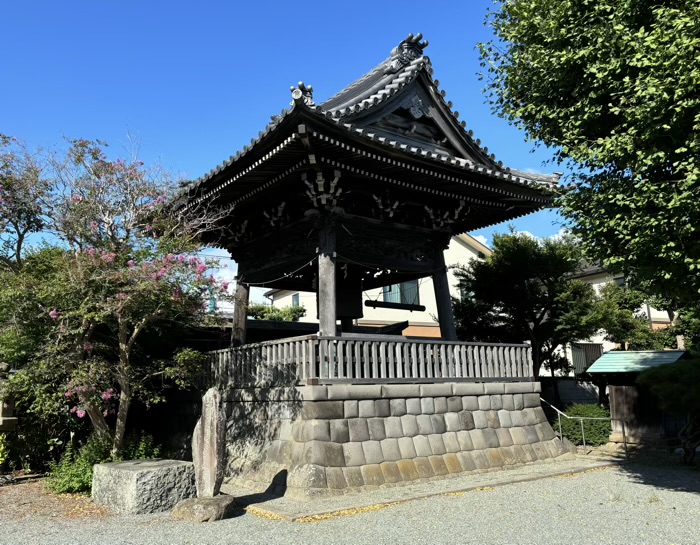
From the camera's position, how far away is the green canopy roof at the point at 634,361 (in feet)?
47.5

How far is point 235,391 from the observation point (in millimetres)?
11398

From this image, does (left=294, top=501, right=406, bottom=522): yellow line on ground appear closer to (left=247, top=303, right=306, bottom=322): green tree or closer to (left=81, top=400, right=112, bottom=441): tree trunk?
(left=81, top=400, right=112, bottom=441): tree trunk

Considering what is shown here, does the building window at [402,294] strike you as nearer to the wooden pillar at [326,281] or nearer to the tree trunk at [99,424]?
the wooden pillar at [326,281]

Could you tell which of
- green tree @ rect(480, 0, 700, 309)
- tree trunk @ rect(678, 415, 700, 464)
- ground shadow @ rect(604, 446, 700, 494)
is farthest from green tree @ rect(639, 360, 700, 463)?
green tree @ rect(480, 0, 700, 309)

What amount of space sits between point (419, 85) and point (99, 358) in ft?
29.1

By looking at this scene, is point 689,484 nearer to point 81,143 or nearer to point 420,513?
point 420,513

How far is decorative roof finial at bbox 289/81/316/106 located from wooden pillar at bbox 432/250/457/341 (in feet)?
17.5

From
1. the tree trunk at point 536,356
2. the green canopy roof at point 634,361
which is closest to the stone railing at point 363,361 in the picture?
the green canopy roof at point 634,361

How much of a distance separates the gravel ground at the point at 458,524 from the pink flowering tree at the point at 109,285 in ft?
7.63

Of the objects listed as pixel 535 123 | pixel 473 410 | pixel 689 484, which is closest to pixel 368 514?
pixel 473 410

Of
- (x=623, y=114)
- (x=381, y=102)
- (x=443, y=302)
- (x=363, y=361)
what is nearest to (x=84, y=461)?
(x=363, y=361)

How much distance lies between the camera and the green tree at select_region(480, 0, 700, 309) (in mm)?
6727

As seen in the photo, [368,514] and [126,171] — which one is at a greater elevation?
[126,171]

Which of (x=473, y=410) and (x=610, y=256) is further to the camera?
(x=473, y=410)
